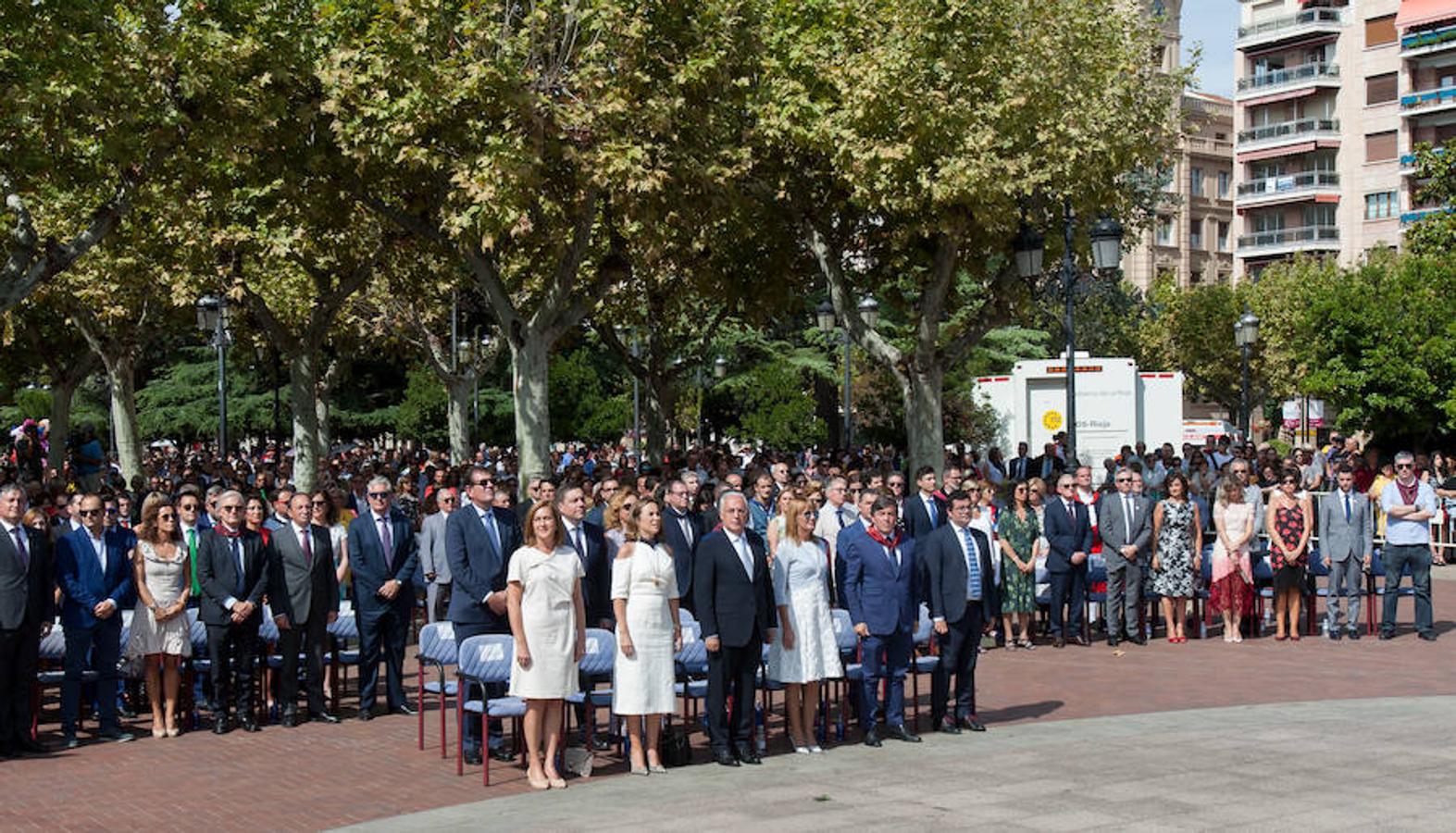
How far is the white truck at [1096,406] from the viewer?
31.1 metres

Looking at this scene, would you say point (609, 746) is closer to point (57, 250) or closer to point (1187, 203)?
point (57, 250)

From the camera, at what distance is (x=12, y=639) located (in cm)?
1178

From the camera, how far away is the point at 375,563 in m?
13.2

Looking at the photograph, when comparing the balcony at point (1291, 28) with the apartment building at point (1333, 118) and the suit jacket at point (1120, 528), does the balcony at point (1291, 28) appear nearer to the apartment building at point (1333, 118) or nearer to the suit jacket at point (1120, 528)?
the apartment building at point (1333, 118)

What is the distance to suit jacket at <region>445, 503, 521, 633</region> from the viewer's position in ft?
38.5

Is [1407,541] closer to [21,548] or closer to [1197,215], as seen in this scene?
[21,548]

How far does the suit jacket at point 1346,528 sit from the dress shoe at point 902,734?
25.7 ft

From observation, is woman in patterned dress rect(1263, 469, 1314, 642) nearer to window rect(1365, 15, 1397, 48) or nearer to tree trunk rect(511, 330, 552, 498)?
tree trunk rect(511, 330, 552, 498)

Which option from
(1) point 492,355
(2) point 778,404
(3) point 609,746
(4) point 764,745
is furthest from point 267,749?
(1) point 492,355

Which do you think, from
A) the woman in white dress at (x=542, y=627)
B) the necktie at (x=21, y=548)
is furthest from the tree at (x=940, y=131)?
the necktie at (x=21, y=548)

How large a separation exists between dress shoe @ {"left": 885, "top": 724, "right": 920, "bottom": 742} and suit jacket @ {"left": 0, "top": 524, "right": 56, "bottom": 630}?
633cm

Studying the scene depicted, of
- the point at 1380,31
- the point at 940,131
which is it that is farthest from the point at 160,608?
the point at 1380,31

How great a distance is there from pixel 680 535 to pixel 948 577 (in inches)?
82.0

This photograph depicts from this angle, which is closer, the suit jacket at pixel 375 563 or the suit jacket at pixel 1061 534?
the suit jacket at pixel 375 563
